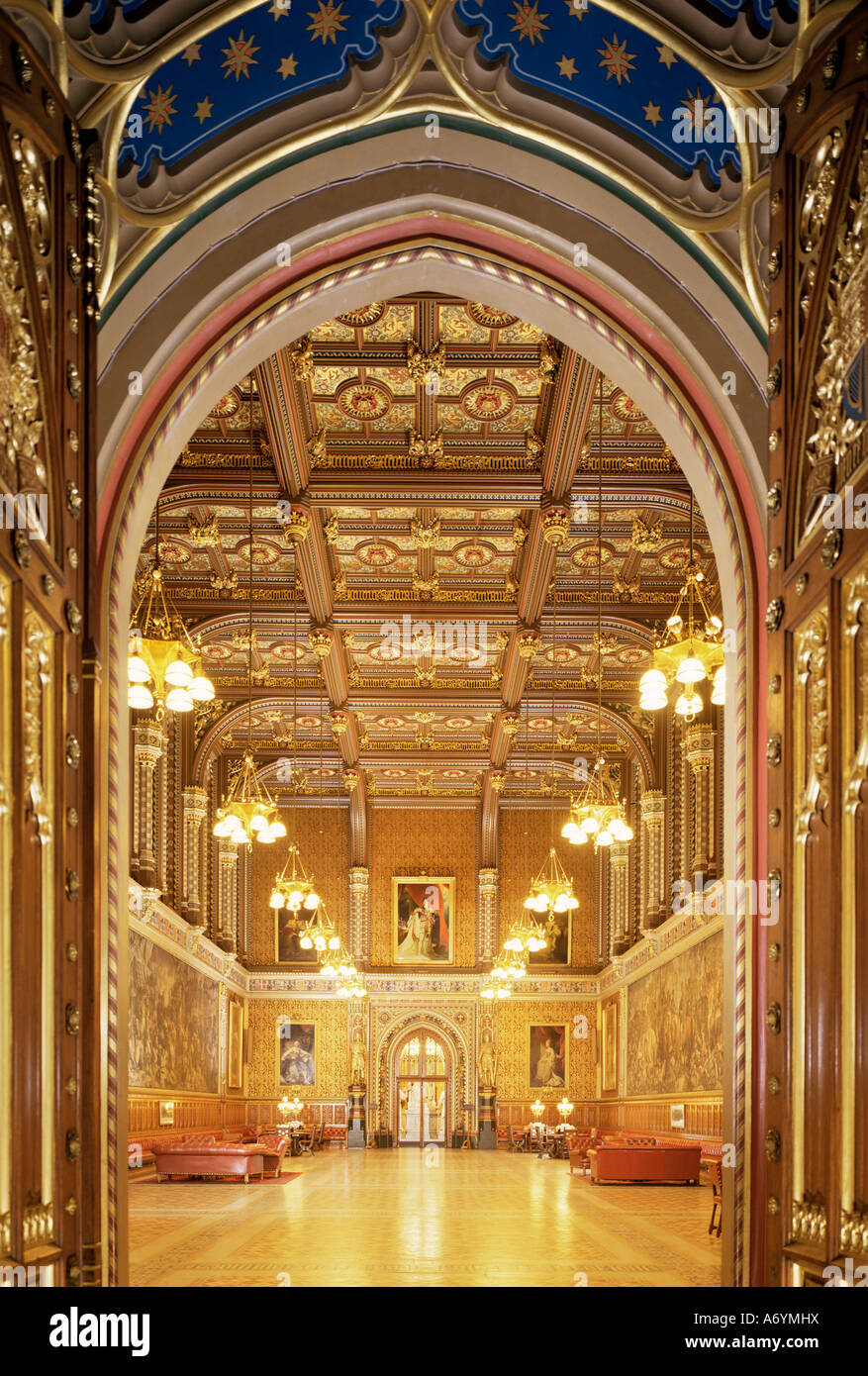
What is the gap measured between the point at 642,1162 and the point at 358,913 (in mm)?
13445

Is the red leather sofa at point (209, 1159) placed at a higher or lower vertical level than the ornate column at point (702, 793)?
lower

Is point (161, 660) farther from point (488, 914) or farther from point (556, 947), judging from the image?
point (556, 947)

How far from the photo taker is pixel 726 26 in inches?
245

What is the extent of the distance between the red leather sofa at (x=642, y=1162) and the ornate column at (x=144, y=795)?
299 inches

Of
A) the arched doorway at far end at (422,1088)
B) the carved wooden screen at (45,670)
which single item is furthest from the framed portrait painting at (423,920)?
the carved wooden screen at (45,670)

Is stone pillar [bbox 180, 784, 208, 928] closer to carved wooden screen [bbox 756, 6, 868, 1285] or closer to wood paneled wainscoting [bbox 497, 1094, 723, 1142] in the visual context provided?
wood paneled wainscoting [bbox 497, 1094, 723, 1142]

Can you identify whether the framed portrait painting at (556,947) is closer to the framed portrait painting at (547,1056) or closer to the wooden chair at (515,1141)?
the framed portrait painting at (547,1056)

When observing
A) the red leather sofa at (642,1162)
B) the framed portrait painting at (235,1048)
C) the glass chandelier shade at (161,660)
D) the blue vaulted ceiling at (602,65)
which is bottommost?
the framed portrait painting at (235,1048)

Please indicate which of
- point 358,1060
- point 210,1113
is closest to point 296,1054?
point 358,1060

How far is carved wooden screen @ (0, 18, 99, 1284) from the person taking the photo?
4.26 metres

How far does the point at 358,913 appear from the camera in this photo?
31.2m

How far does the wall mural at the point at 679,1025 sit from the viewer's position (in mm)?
18891
